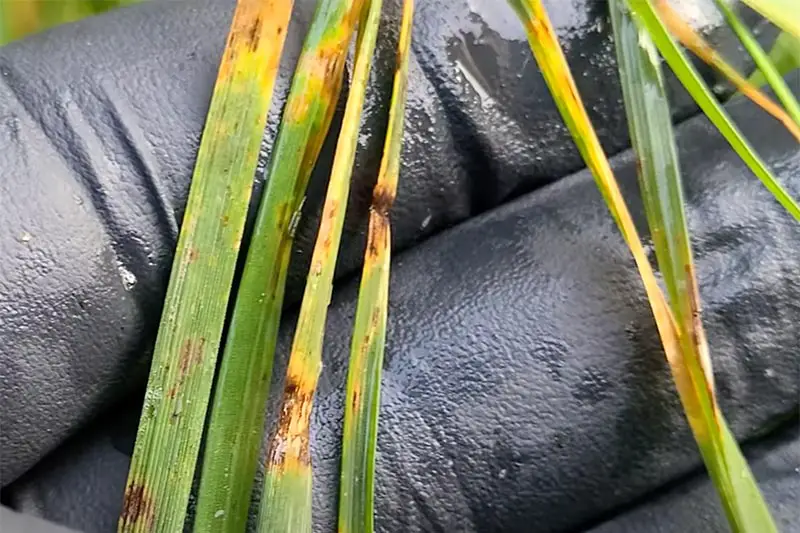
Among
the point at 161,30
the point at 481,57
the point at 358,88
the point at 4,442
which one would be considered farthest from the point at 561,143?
the point at 4,442

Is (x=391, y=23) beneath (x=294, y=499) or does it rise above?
above

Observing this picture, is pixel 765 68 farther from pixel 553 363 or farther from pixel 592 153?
pixel 553 363

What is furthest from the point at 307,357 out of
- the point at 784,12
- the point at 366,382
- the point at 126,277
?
the point at 784,12

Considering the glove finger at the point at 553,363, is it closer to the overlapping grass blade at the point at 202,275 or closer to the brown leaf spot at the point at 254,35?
the overlapping grass blade at the point at 202,275

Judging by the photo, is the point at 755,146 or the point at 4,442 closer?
the point at 4,442

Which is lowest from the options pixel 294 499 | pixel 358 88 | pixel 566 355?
pixel 294 499

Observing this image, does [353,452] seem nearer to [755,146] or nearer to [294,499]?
[294,499]
